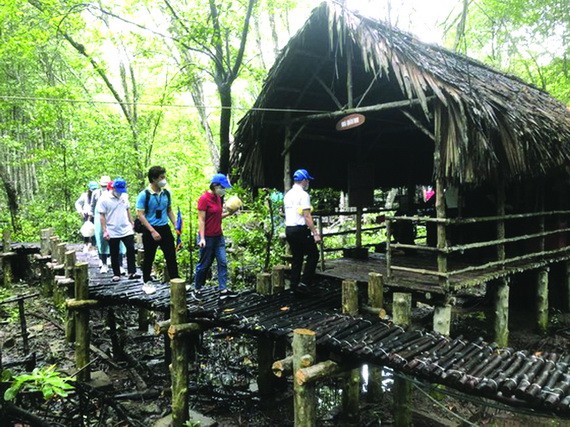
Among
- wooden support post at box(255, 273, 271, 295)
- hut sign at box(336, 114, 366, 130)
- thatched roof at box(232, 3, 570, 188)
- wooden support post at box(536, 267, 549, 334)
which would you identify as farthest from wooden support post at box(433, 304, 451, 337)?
wooden support post at box(536, 267, 549, 334)

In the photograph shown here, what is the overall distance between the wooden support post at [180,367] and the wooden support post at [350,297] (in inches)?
86.7

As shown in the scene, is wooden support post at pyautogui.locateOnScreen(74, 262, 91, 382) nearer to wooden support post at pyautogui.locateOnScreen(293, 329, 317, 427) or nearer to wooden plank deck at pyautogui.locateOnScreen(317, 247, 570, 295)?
wooden plank deck at pyautogui.locateOnScreen(317, 247, 570, 295)

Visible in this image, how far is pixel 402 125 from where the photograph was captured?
9.95 m

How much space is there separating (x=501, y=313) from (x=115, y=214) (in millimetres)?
7099

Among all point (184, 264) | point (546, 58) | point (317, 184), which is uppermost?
point (546, 58)

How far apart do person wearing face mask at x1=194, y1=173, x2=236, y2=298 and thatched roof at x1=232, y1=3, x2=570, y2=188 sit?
2.13m

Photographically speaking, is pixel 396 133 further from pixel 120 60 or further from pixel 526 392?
pixel 120 60

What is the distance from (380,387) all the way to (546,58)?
15381mm

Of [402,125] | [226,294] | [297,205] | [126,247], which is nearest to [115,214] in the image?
[126,247]

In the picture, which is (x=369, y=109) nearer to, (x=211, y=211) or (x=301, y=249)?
(x=301, y=249)

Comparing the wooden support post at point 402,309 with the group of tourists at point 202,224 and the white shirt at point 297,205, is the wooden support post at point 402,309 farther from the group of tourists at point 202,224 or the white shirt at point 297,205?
the white shirt at point 297,205

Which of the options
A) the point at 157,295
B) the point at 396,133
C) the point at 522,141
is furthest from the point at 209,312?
the point at 396,133

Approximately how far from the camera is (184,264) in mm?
11570

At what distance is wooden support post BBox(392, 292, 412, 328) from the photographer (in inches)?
200
